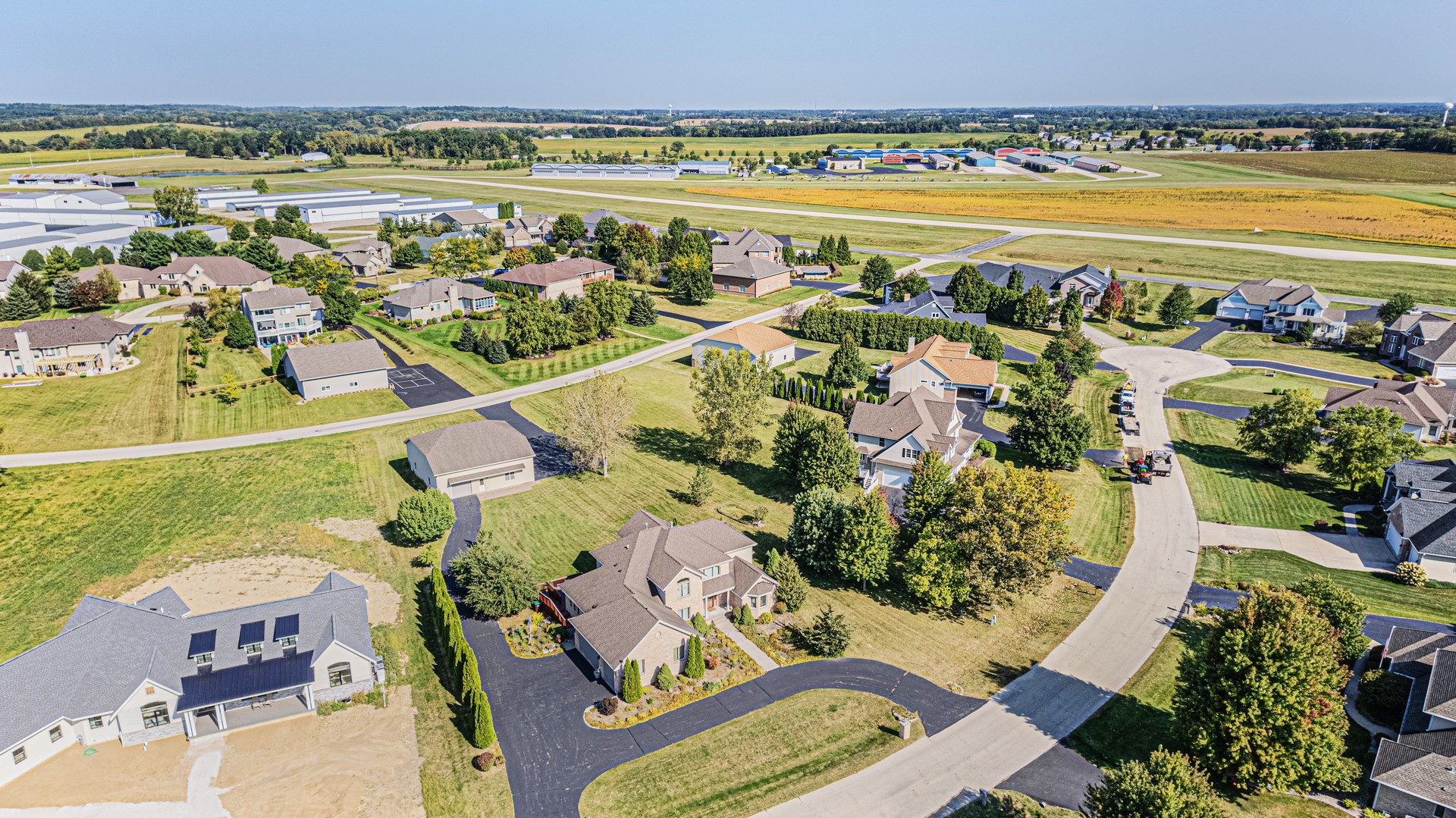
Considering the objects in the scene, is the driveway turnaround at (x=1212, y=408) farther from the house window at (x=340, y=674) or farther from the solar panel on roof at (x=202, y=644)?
the solar panel on roof at (x=202, y=644)

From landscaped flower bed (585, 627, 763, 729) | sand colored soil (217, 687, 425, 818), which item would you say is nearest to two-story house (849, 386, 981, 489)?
landscaped flower bed (585, 627, 763, 729)

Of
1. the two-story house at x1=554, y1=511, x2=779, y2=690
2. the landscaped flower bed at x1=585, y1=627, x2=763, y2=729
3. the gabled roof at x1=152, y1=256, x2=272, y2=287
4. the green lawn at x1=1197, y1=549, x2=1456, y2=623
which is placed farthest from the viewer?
the gabled roof at x1=152, y1=256, x2=272, y2=287

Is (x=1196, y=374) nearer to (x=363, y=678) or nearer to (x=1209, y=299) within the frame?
(x=1209, y=299)

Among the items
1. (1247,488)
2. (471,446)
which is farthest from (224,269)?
(1247,488)

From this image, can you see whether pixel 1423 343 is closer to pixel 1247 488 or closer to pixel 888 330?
pixel 1247 488

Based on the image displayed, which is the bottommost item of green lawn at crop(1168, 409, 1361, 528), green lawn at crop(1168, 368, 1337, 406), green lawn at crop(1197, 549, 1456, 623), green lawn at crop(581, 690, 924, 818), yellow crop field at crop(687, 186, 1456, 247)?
green lawn at crop(581, 690, 924, 818)

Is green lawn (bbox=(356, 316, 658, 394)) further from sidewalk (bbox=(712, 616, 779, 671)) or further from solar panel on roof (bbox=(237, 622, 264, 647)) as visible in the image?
sidewalk (bbox=(712, 616, 779, 671))
